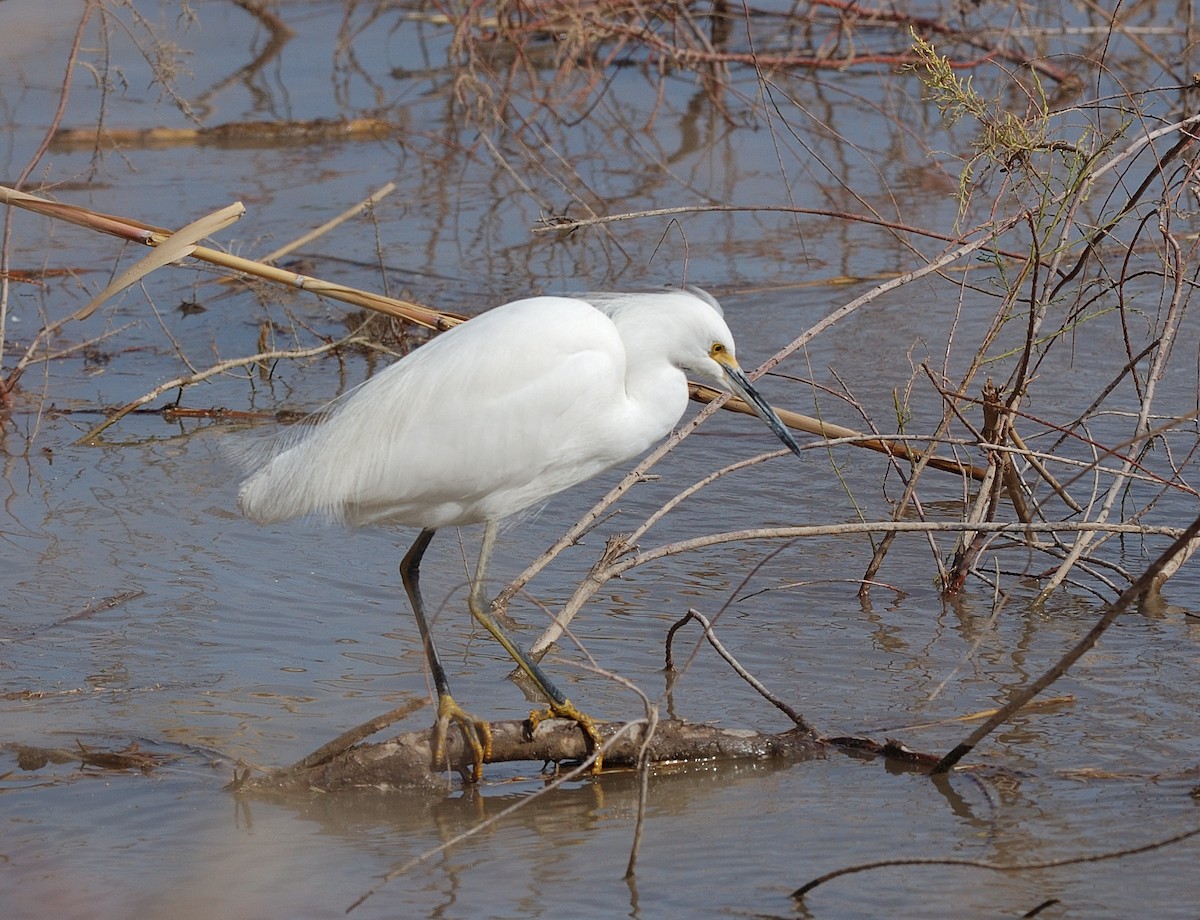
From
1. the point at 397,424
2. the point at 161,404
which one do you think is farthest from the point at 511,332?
the point at 161,404

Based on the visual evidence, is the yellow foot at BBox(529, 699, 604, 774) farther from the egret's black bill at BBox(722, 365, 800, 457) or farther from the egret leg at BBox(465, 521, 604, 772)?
the egret's black bill at BBox(722, 365, 800, 457)

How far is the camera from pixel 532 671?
3822 millimetres

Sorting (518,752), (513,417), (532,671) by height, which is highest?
(513,417)

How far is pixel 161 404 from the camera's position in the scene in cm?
657

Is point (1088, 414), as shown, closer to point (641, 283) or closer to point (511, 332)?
point (511, 332)

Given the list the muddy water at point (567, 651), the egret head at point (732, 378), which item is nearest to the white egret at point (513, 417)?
the egret head at point (732, 378)

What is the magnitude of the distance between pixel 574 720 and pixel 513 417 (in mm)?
772

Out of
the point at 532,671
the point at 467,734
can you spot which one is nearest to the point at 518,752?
the point at 467,734

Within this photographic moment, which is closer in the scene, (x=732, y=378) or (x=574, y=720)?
(x=574, y=720)

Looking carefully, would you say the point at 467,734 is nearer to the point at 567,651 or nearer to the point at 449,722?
the point at 449,722

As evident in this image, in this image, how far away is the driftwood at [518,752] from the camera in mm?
3490

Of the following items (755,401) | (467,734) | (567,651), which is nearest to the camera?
(467,734)

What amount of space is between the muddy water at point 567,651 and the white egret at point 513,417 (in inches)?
14.1

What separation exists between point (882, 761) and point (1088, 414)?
131 centimetres
